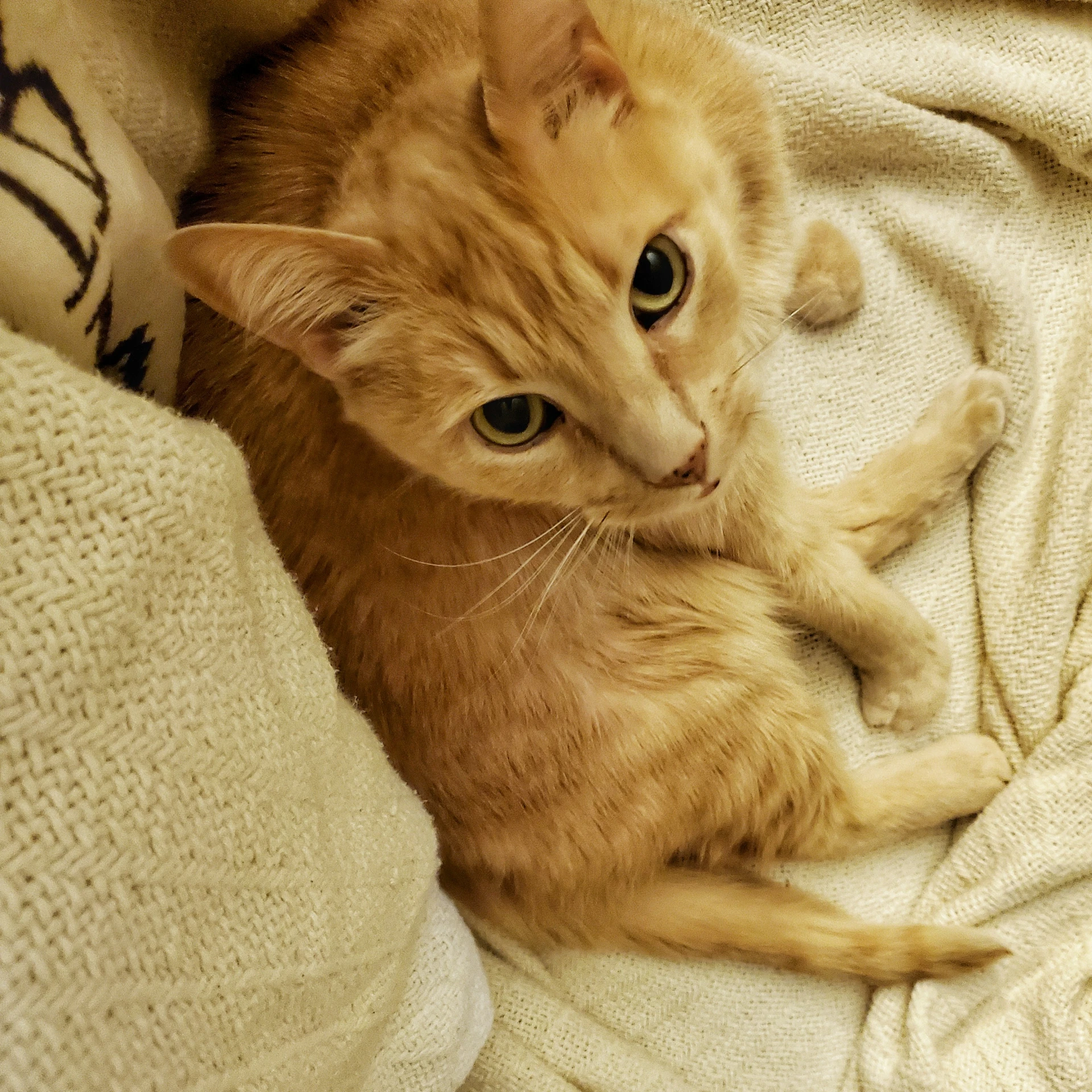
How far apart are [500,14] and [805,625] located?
101cm

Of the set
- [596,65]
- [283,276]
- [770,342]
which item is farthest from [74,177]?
[770,342]

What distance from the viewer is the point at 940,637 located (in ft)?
4.72

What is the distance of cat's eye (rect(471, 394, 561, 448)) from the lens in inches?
38.5

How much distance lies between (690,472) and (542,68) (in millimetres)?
444

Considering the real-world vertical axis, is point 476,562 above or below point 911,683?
above

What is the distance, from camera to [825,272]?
57.9 inches

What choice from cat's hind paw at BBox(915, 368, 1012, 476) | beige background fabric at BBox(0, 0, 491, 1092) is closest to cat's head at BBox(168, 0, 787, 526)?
beige background fabric at BBox(0, 0, 491, 1092)

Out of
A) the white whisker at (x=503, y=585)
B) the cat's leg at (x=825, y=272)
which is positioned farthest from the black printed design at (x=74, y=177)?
the cat's leg at (x=825, y=272)

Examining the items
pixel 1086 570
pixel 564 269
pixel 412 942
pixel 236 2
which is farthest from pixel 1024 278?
pixel 412 942

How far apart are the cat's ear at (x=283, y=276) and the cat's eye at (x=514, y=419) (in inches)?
7.1

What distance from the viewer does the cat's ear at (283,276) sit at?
0.79 metres

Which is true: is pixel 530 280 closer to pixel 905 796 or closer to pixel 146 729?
pixel 146 729

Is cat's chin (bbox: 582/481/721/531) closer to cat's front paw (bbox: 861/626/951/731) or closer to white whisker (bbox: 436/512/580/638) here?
white whisker (bbox: 436/512/580/638)

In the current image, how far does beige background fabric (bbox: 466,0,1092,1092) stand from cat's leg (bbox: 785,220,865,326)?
0.24 feet
